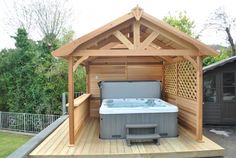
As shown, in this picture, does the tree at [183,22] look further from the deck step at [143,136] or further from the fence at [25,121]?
the deck step at [143,136]

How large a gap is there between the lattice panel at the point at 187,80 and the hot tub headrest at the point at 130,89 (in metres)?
1.33

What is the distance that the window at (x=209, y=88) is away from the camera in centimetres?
945

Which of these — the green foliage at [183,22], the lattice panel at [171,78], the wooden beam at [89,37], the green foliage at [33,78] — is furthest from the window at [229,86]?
the green foliage at [183,22]

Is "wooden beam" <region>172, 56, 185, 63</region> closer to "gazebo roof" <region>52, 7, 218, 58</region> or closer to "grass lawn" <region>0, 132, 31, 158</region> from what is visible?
"gazebo roof" <region>52, 7, 218, 58</region>

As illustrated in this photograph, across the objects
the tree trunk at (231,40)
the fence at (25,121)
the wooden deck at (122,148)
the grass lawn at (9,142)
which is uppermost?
the tree trunk at (231,40)

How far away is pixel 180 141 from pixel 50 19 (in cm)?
1635

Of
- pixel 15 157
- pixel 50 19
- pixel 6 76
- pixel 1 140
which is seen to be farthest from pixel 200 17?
pixel 15 157

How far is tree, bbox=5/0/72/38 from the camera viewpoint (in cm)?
1944

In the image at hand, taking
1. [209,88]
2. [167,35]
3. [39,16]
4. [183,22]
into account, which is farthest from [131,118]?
[183,22]

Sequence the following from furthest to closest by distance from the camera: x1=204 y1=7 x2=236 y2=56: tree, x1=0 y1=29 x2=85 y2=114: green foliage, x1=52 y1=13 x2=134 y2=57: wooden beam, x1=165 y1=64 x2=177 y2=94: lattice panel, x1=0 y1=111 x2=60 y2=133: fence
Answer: x1=204 y1=7 x2=236 y2=56: tree < x1=0 y1=29 x2=85 y2=114: green foliage < x1=0 y1=111 x2=60 y2=133: fence < x1=165 y1=64 x2=177 y2=94: lattice panel < x1=52 y1=13 x2=134 y2=57: wooden beam

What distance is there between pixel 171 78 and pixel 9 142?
8.23 m

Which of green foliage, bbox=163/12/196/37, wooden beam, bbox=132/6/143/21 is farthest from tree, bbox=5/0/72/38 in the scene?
wooden beam, bbox=132/6/143/21

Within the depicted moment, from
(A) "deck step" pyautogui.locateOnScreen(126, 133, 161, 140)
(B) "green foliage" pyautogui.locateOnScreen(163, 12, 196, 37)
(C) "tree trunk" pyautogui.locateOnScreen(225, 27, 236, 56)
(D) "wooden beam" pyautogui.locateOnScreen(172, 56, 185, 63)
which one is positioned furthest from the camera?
(B) "green foliage" pyautogui.locateOnScreen(163, 12, 196, 37)

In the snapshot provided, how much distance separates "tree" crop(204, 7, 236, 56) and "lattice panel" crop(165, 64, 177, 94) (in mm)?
14744
